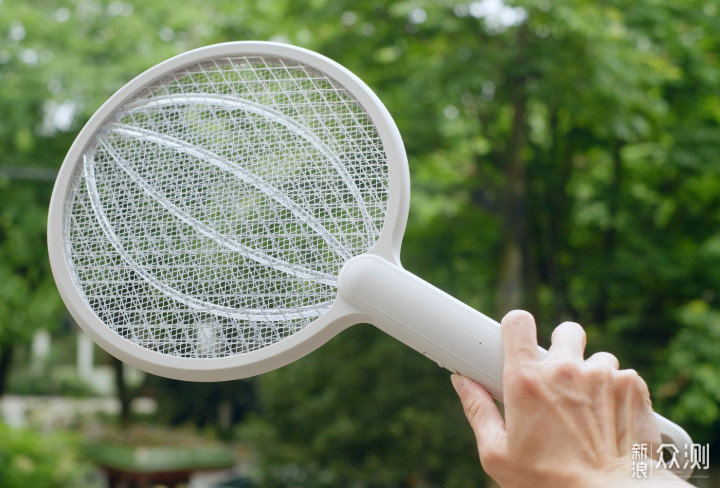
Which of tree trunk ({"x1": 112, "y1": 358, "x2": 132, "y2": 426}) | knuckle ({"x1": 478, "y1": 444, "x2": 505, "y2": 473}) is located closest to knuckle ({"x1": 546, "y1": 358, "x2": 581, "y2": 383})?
knuckle ({"x1": 478, "y1": 444, "x2": 505, "y2": 473})

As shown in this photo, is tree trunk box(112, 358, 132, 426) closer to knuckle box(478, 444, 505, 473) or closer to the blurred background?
the blurred background

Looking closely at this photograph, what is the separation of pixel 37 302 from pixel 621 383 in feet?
27.3

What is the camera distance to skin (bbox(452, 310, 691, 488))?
2.61 feet

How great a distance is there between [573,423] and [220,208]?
65cm

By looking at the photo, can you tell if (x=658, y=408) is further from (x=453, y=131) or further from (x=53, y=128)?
(x=53, y=128)

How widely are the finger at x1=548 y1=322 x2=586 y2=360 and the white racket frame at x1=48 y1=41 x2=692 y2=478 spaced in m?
0.04

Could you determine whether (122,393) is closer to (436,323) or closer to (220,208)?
(220,208)

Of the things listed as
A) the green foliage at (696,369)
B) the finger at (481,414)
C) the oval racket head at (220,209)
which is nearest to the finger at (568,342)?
the finger at (481,414)

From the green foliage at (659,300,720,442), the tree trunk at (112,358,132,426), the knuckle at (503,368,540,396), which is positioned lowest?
the tree trunk at (112,358,132,426)

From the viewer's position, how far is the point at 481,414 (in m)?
0.92

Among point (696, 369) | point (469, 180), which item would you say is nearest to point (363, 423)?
point (469, 180)

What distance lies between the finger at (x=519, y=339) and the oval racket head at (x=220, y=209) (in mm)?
260

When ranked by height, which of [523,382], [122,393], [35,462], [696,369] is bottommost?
[122,393]

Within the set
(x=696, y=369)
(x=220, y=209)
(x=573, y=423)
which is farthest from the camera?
(x=696, y=369)
